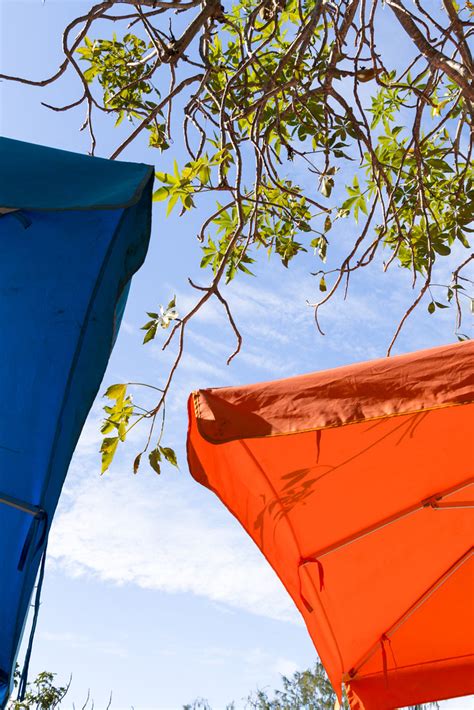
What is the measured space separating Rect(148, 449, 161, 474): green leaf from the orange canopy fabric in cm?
65

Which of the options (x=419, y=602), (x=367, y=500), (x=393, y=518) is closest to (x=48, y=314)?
(x=367, y=500)

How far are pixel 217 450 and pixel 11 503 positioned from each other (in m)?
0.66

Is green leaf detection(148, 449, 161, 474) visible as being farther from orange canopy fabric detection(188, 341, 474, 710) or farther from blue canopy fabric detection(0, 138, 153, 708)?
blue canopy fabric detection(0, 138, 153, 708)

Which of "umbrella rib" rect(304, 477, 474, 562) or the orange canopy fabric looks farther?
"umbrella rib" rect(304, 477, 474, 562)

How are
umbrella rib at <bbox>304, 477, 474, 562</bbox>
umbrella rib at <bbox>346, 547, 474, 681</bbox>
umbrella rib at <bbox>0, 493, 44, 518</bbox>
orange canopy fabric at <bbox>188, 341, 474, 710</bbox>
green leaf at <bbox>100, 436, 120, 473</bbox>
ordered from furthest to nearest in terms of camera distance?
green leaf at <bbox>100, 436, 120, 473</bbox>, umbrella rib at <bbox>346, 547, 474, 681</bbox>, umbrella rib at <bbox>304, 477, 474, 562</bbox>, orange canopy fabric at <bbox>188, 341, 474, 710</bbox>, umbrella rib at <bbox>0, 493, 44, 518</bbox>

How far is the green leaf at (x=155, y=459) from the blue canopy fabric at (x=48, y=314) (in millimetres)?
1145

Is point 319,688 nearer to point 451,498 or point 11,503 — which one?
point 451,498

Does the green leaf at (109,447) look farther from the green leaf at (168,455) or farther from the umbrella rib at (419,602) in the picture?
the umbrella rib at (419,602)

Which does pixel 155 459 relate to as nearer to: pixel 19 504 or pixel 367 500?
pixel 367 500

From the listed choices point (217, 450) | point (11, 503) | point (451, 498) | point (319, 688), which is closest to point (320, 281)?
point (451, 498)

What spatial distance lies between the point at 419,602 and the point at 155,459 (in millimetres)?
1013

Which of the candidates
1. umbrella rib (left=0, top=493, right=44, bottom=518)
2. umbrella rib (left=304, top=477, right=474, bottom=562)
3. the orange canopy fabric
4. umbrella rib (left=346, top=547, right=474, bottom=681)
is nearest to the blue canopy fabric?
umbrella rib (left=0, top=493, right=44, bottom=518)

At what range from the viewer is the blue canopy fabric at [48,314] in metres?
1.32

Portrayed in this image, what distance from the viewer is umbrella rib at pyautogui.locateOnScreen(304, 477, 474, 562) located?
212 centimetres
